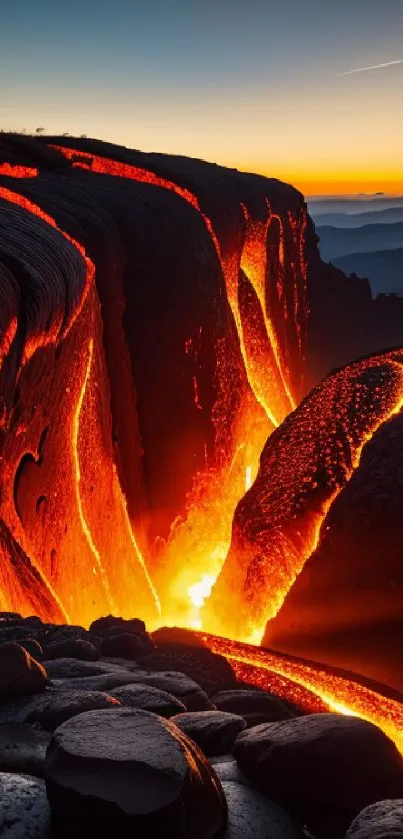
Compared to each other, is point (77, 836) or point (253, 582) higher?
point (253, 582)

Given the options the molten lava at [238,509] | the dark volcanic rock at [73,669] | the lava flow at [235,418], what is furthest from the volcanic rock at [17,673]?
the lava flow at [235,418]

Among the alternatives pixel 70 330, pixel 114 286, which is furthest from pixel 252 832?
pixel 114 286

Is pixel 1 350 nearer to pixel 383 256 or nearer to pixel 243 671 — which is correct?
pixel 243 671

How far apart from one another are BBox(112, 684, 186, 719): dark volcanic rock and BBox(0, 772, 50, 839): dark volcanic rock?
817 mm

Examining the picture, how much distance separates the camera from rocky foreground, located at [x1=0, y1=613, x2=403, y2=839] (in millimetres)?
1892

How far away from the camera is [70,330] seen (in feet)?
22.2

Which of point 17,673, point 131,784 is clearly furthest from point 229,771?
point 17,673

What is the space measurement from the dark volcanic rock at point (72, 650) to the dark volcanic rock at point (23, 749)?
1266mm

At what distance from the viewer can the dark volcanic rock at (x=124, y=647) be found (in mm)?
4430

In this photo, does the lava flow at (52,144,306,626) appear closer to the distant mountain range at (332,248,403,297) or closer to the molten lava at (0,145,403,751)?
the molten lava at (0,145,403,751)

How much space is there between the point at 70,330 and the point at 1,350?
2093mm

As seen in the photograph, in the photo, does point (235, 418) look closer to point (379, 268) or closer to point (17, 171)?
point (17, 171)

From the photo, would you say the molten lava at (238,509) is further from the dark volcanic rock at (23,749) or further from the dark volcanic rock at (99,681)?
the dark volcanic rock at (23,749)

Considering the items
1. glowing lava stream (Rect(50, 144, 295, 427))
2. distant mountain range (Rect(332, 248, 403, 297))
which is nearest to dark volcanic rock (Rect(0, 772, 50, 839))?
glowing lava stream (Rect(50, 144, 295, 427))
